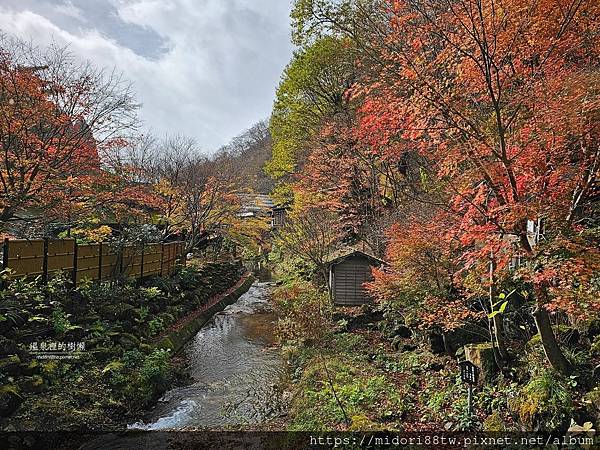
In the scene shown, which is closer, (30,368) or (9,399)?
(9,399)

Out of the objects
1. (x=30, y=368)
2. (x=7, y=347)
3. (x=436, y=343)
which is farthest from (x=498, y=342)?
(x=7, y=347)

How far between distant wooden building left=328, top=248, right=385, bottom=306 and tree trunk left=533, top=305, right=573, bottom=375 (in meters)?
8.83

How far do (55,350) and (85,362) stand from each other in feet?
2.42

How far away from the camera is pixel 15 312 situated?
27.9ft

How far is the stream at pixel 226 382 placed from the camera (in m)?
8.43

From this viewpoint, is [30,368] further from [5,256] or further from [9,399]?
[5,256]

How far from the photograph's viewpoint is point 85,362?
8984 millimetres

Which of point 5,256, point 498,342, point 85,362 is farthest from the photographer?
point 5,256

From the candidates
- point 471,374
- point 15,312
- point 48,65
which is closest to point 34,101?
point 48,65

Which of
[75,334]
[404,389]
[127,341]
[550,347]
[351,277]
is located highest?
[351,277]

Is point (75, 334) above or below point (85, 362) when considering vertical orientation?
above

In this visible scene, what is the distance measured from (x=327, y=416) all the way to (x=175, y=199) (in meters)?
18.5

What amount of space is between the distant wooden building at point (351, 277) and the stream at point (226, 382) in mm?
3394

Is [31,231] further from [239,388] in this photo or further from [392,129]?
[392,129]
